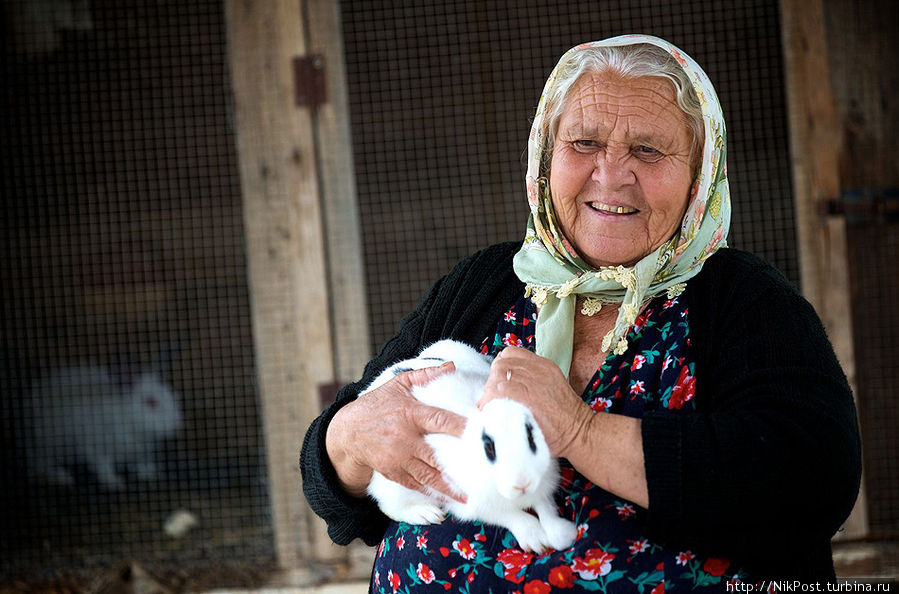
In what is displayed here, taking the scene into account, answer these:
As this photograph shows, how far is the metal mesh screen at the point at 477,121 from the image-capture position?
14.8 feet

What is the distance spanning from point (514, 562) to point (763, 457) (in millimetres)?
503

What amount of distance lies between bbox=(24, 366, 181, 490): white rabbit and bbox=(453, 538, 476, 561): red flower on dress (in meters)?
3.34

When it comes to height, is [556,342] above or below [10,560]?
above

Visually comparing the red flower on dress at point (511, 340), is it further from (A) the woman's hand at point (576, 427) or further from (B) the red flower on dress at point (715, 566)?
(B) the red flower on dress at point (715, 566)

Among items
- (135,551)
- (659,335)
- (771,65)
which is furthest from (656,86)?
(135,551)

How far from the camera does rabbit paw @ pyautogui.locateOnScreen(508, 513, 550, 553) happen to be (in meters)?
1.63

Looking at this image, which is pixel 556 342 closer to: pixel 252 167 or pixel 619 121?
pixel 619 121

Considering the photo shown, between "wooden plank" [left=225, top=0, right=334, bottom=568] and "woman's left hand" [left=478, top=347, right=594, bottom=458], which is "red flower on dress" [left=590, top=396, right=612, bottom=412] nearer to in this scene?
"woman's left hand" [left=478, top=347, right=594, bottom=458]

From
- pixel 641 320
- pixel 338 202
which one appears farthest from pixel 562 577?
pixel 338 202

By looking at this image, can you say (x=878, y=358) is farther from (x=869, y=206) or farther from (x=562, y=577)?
(x=562, y=577)

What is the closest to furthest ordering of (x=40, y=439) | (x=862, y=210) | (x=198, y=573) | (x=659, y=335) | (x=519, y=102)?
(x=659, y=335) → (x=862, y=210) → (x=198, y=573) → (x=40, y=439) → (x=519, y=102)

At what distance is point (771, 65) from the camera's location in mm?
4453

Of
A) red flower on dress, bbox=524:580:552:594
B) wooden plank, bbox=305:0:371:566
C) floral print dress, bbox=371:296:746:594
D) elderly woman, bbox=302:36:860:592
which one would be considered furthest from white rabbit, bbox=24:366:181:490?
red flower on dress, bbox=524:580:552:594

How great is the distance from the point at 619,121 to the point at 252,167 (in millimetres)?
2074
